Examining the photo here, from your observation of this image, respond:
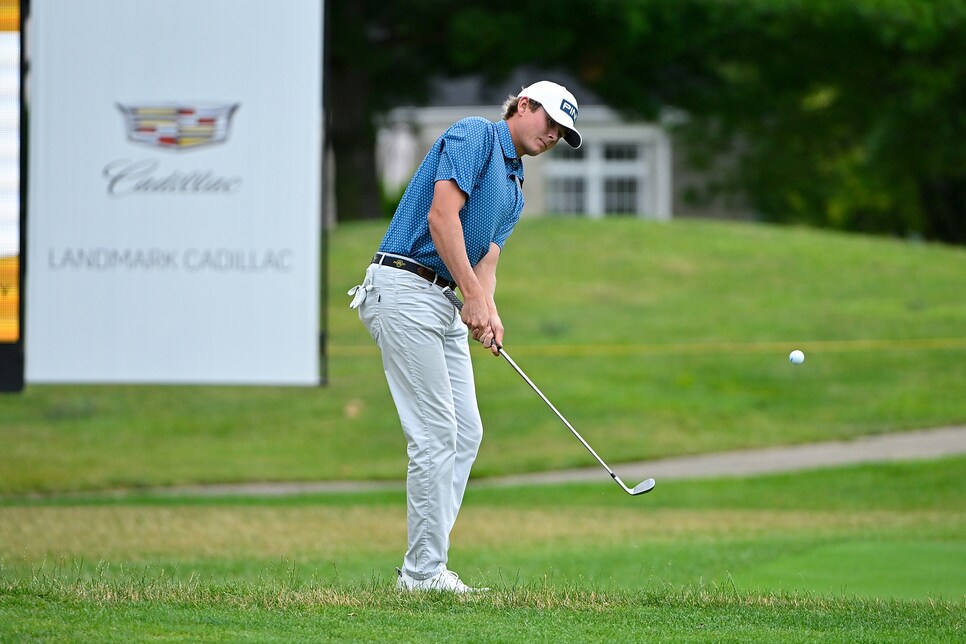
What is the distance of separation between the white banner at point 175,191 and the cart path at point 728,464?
1580mm

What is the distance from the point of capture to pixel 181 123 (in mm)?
11617

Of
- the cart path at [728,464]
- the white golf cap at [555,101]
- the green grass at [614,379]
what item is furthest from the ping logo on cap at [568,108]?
the green grass at [614,379]

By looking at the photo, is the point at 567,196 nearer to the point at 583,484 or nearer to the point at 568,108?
the point at 583,484

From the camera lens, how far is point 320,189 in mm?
11625

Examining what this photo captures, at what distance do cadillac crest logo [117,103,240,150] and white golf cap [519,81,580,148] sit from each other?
6.21 m

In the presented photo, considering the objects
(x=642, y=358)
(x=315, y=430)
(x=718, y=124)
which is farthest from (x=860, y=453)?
(x=718, y=124)

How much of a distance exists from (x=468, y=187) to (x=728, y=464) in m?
8.93

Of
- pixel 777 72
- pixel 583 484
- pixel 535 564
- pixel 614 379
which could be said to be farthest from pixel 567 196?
pixel 535 564

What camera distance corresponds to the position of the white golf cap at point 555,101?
5773 mm

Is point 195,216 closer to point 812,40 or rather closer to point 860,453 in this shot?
point 860,453

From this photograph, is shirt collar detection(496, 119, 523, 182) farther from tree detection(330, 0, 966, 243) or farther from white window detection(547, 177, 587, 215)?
white window detection(547, 177, 587, 215)

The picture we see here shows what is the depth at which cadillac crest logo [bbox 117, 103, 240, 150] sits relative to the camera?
11.6 m

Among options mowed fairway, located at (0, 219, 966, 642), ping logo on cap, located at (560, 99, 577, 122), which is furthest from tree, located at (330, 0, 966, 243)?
ping logo on cap, located at (560, 99, 577, 122)

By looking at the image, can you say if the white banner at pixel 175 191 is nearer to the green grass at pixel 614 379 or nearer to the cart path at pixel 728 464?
the cart path at pixel 728 464
